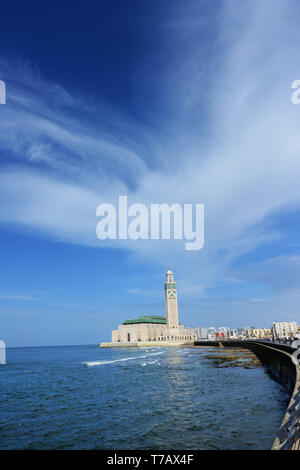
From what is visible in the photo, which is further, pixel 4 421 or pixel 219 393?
pixel 219 393

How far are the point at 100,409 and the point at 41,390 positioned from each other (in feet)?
51.3

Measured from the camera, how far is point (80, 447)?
15195mm

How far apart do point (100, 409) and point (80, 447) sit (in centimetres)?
901

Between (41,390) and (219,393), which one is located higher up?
(219,393)

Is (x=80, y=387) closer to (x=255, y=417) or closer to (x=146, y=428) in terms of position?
(x=146, y=428)
